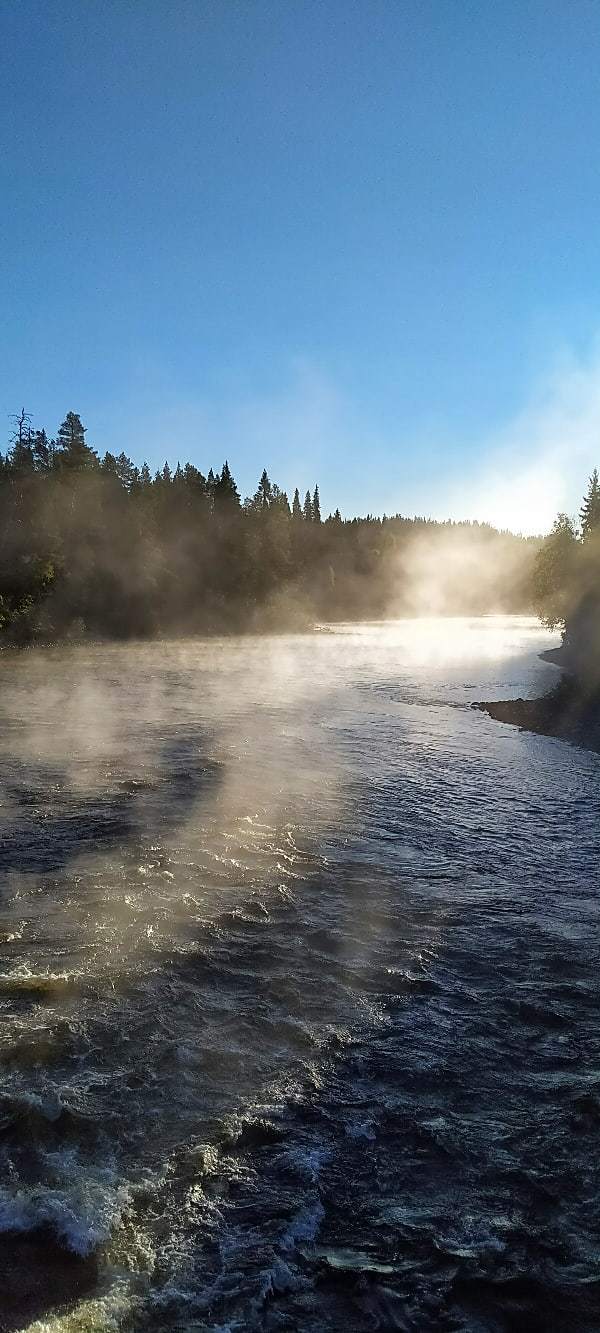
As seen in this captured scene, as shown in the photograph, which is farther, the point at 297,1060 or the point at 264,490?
the point at 264,490

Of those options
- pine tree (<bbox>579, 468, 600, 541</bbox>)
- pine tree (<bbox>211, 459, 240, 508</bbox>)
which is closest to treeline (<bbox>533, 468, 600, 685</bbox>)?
pine tree (<bbox>579, 468, 600, 541</bbox>)

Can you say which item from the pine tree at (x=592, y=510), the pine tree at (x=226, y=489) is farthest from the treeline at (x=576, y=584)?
the pine tree at (x=226, y=489)

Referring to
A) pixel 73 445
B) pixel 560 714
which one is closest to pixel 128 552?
pixel 73 445

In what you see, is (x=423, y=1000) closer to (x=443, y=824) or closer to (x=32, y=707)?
(x=443, y=824)

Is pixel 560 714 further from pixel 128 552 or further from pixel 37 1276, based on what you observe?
pixel 128 552

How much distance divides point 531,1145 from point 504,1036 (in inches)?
69.4

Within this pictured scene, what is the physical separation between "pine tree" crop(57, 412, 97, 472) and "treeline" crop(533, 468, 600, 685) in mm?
66612

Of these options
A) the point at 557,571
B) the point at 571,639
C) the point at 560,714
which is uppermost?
the point at 557,571

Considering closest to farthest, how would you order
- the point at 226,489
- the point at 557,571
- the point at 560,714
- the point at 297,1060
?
1. the point at 297,1060
2. the point at 560,714
3. the point at 557,571
4. the point at 226,489

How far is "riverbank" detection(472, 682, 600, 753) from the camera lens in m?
29.7

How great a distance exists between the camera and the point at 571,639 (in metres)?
70.9

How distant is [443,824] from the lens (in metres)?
16.8

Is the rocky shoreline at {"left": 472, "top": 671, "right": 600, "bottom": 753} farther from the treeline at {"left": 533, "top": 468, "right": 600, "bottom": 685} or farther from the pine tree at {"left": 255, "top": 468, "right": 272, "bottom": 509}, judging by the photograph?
the pine tree at {"left": 255, "top": 468, "right": 272, "bottom": 509}

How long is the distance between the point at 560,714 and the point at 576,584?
5093cm
